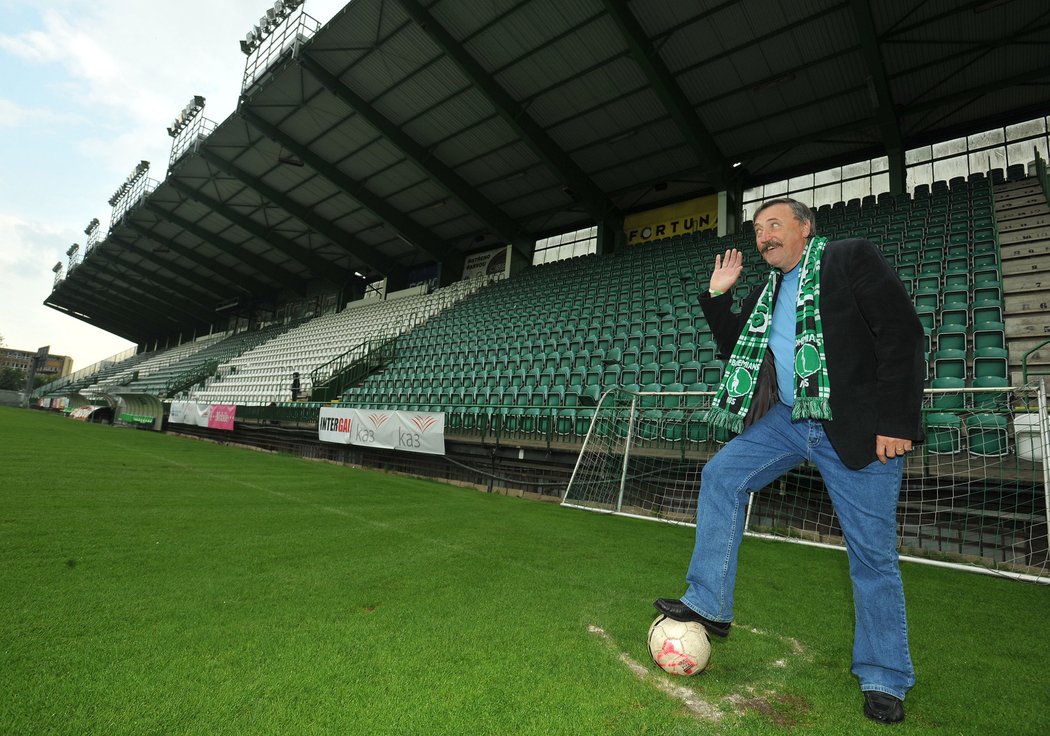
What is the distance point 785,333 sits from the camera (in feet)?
6.88

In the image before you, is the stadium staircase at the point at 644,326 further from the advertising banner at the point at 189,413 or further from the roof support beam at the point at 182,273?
the roof support beam at the point at 182,273

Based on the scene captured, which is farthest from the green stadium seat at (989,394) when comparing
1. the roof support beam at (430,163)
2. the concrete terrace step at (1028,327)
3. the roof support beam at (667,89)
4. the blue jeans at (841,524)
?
the roof support beam at (430,163)

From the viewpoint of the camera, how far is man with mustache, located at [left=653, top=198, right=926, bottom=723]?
5.51 feet

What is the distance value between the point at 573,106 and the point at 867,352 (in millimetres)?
14248

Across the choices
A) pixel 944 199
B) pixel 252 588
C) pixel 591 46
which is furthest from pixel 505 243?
pixel 252 588

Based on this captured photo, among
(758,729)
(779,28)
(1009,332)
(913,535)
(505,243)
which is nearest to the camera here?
(758,729)

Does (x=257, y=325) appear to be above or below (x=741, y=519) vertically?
above

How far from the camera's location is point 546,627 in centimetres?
216

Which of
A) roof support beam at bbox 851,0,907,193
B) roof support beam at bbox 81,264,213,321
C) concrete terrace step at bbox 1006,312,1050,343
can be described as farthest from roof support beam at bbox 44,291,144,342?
concrete terrace step at bbox 1006,312,1050,343

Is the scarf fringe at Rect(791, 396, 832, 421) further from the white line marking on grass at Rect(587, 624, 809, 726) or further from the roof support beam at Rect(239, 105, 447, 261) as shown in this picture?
the roof support beam at Rect(239, 105, 447, 261)

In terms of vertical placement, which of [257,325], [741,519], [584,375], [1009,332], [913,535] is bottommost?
[913,535]

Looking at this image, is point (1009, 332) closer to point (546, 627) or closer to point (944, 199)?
point (944, 199)

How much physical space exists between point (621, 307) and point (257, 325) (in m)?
28.0

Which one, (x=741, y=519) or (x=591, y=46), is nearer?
(x=741, y=519)
